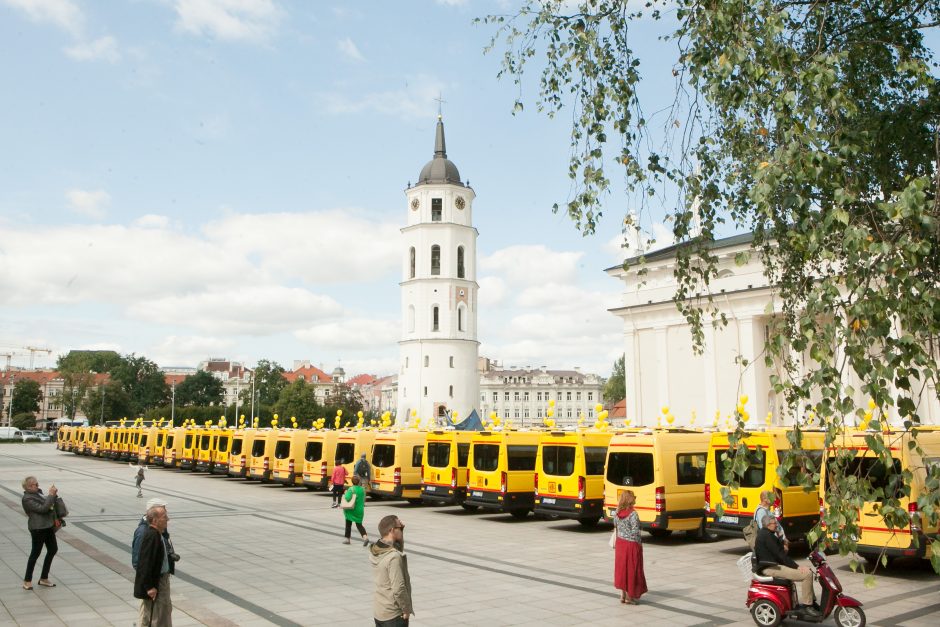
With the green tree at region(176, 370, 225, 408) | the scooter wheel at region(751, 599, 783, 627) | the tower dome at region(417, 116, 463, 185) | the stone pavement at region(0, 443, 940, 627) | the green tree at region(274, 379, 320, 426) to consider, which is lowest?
the stone pavement at region(0, 443, 940, 627)

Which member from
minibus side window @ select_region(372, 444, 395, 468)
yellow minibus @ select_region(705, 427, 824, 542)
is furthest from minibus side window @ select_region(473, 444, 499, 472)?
yellow minibus @ select_region(705, 427, 824, 542)

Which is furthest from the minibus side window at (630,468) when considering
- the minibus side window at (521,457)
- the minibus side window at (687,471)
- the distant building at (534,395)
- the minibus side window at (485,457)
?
the distant building at (534,395)

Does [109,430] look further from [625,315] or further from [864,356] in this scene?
[864,356]

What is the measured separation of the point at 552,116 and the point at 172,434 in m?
42.3

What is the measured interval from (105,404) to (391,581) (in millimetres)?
120267

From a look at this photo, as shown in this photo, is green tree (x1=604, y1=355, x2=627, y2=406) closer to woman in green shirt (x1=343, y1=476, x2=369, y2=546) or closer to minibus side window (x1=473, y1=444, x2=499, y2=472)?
minibus side window (x1=473, y1=444, x2=499, y2=472)

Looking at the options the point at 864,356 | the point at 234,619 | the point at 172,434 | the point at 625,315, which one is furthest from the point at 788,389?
the point at 625,315

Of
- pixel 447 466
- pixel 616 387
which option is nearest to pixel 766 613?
pixel 447 466

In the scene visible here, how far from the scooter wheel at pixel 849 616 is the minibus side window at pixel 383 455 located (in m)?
16.3

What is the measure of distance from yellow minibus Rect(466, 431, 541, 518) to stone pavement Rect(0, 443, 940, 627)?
637 mm

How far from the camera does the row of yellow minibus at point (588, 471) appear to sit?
46.0 feet

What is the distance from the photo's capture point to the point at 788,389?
5.66 m

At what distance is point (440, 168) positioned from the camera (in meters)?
88.2

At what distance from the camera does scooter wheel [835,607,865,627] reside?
29.5 ft
